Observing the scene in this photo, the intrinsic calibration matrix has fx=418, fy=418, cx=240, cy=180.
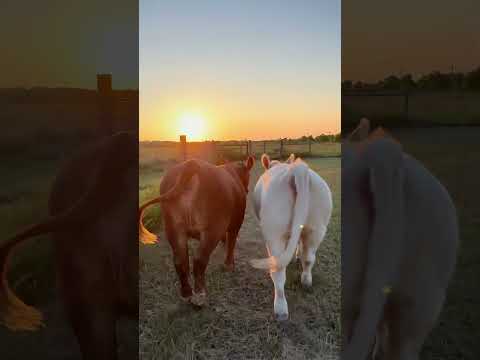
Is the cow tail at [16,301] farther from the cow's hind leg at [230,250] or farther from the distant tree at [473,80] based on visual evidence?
the distant tree at [473,80]

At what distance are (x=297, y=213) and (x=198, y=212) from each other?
0.31 meters

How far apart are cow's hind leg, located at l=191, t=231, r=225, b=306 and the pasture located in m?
0.03

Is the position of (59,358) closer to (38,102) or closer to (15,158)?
(15,158)

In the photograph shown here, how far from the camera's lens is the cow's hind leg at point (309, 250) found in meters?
1.36

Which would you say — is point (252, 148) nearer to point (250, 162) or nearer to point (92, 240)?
point (250, 162)

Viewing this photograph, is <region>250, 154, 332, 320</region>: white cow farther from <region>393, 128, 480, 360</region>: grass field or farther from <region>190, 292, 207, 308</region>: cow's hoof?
<region>393, 128, 480, 360</region>: grass field

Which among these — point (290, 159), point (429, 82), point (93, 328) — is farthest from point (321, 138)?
point (93, 328)

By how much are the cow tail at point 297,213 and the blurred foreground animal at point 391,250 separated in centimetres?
17

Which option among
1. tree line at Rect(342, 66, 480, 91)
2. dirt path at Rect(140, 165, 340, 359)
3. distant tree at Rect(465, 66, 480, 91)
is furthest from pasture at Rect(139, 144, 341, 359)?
distant tree at Rect(465, 66, 480, 91)

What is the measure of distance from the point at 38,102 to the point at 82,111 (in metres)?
0.11

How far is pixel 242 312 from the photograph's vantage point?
1.37m

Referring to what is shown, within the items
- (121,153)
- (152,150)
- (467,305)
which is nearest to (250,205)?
(152,150)

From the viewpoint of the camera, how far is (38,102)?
1.11m

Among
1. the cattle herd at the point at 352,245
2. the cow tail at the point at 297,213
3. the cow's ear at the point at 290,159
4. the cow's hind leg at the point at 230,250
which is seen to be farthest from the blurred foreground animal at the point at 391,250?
the cow's hind leg at the point at 230,250
